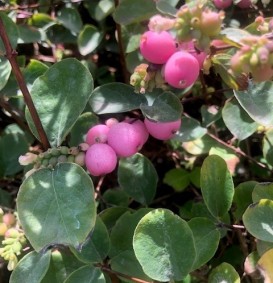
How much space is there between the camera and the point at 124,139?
1.00 metres

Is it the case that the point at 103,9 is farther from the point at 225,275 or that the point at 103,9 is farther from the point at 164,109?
the point at 225,275

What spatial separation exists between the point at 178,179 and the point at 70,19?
0.49 metres

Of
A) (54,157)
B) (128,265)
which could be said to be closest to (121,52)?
(54,157)

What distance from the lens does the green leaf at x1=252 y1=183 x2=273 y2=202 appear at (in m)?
1.05

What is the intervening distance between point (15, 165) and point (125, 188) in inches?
12.5

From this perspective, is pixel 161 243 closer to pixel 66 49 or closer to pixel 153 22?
pixel 153 22

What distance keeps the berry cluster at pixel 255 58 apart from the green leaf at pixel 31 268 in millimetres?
506

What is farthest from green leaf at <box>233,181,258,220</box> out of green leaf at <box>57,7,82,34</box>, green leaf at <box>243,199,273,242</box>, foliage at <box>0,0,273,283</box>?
green leaf at <box>57,7,82,34</box>

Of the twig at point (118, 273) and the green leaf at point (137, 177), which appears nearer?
the twig at point (118, 273)

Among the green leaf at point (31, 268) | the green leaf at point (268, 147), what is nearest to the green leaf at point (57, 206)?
the green leaf at point (31, 268)

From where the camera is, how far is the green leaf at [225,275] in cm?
99

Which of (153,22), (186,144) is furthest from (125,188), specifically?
(153,22)

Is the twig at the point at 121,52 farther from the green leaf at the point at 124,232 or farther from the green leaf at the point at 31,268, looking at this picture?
the green leaf at the point at 31,268

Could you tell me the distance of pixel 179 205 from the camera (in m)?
1.51
